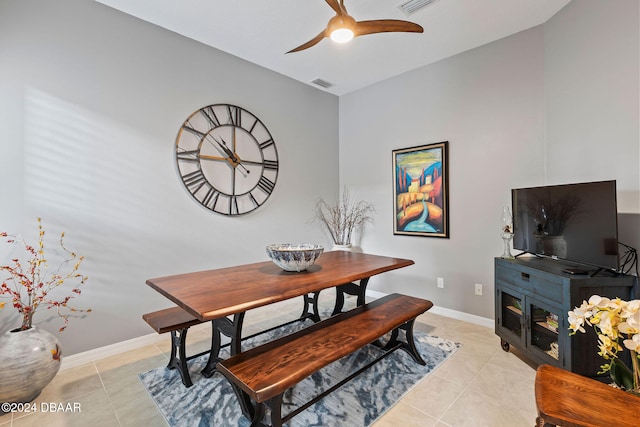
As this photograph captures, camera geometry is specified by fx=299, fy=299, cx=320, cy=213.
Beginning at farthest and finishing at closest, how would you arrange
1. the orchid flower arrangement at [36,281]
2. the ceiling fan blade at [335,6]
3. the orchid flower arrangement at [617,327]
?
the orchid flower arrangement at [36,281] → the ceiling fan blade at [335,6] → the orchid flower arrangement at [617,327]

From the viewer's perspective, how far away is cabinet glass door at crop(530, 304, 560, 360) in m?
2.07

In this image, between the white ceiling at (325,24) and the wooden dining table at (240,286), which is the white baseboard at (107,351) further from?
the white ceiling at (325,24)

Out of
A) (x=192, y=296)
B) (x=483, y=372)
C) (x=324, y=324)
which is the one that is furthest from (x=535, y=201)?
(x=192, y=296)

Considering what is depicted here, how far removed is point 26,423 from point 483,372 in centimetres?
298

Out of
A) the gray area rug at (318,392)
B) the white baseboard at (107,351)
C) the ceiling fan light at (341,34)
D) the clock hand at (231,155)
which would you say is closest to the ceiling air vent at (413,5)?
the ceiling fan light at (341,34)

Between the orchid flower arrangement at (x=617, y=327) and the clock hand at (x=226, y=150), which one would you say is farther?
the clock hand at (x=226, y=150)

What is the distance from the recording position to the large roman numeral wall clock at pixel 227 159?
9.93ft

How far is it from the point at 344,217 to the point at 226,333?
2.73 metres

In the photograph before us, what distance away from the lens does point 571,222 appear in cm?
209

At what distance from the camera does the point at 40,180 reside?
2244 mm

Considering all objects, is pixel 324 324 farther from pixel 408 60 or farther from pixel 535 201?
pixel 408 60

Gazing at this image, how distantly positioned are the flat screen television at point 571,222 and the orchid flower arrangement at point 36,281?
3.63 m

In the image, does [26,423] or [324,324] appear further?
[324,324]

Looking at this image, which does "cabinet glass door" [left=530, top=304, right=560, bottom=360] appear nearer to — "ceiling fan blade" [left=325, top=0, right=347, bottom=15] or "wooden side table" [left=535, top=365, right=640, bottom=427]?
"wooden side table" [left=535, top=365, right=640, bottom=427]
